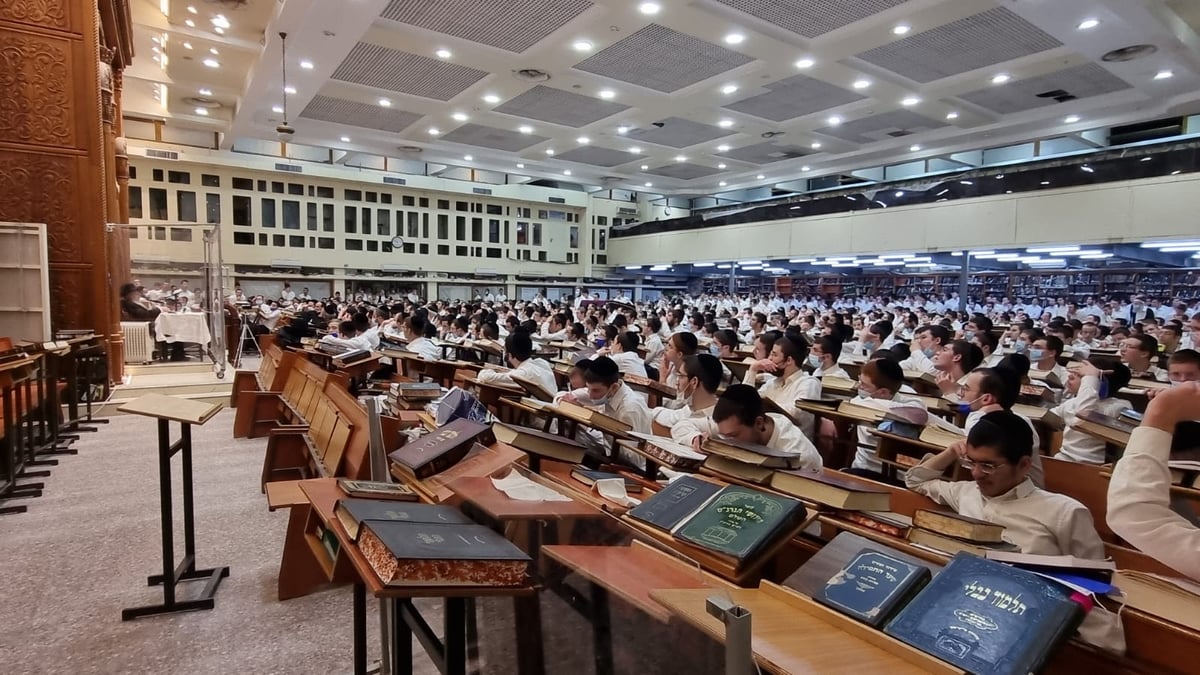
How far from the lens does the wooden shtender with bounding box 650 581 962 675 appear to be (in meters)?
1.10

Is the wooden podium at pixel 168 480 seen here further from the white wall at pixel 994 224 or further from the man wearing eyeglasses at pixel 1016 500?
the white wall at pixel 994 224

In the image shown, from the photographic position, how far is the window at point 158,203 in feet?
67.9

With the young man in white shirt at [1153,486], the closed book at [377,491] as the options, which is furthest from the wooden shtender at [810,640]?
the closed book at [377,491]

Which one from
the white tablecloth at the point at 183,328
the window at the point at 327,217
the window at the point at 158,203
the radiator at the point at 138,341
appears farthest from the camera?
the window at the point at 327,217

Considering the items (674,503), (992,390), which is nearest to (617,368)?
(992,390)

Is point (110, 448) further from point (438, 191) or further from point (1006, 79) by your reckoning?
point (438, 191)

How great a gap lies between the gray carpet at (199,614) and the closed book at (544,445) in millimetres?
653

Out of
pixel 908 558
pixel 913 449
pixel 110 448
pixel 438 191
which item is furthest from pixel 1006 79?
pixel 438 191

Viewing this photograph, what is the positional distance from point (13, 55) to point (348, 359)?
549cm

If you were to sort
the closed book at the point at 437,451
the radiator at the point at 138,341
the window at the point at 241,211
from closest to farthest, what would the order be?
1. the closed book at the point at 437,451
2. the radiator at the point at 138,341
3. the window at the point at 241,211

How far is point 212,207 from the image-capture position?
21.7 meters

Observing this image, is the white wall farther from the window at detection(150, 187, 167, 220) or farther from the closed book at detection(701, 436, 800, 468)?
the window at detection(150, 187, 167, 220)

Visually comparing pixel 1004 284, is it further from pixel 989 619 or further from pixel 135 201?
pixel 135 201

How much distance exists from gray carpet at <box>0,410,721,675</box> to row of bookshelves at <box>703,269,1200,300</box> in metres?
17.4
